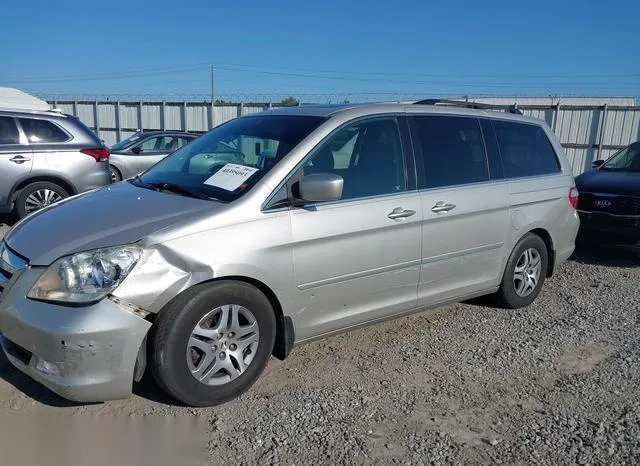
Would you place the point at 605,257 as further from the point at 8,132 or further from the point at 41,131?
the point at 8,132

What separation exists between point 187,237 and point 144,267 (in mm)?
274

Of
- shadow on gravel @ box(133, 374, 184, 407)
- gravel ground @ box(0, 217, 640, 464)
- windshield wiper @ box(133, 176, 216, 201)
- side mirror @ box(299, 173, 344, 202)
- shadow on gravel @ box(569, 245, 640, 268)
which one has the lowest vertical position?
shadow on gravel @ box(569, 245, 640, 268)

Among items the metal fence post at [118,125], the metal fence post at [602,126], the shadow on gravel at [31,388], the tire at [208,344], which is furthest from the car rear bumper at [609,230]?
the metal fence post at [118,125]

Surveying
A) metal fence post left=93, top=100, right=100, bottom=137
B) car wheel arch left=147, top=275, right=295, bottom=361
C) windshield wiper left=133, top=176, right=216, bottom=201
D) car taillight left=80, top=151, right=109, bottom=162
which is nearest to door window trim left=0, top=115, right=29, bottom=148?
car taillight left=80, top=151, right=109, bottom=162

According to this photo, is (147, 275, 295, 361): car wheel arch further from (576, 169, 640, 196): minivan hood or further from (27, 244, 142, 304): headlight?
(576, 169, 640, 196): minivan hood

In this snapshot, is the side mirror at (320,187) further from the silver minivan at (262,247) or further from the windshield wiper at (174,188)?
the windshield wiper at (174,188)

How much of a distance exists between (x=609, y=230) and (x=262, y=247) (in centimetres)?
502

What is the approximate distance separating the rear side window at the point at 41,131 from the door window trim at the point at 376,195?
219 inches

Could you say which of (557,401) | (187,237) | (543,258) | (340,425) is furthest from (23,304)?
(543,258)

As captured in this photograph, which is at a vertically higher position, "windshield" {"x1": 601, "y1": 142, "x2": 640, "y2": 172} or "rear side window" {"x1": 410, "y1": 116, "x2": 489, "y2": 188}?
"rear side window" {"x1": 410, "y1": 116, "x2": 489, "y2": 188}

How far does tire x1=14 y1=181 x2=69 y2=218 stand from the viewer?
7.49 meters

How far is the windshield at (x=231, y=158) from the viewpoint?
11.2ft

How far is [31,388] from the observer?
329 centimetres

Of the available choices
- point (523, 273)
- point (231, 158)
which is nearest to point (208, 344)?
point (231, 158)
